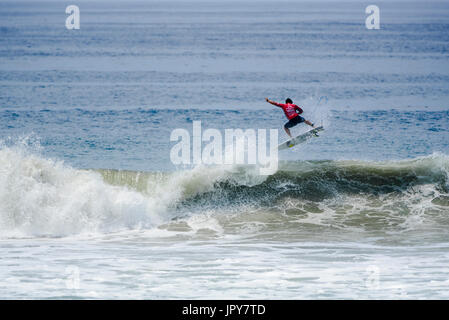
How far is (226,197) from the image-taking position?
1797 cm

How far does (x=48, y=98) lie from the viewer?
35938 millimetres

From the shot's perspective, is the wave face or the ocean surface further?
the wave face

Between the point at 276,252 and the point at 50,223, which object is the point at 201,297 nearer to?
the point at 276,252

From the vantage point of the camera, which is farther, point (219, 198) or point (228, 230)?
point (219, 198)

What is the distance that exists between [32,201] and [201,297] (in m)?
7.55

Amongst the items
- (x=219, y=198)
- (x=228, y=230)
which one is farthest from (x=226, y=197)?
(x=228, y=230)

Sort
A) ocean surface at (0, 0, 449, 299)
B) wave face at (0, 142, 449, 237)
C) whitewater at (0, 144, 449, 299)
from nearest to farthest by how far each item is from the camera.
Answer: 1. whitewater at (0, 144, 449, 299)
2. ocean surface at (0, 0, 449, 299)
3. wave face at (0, 142, 449, 237)

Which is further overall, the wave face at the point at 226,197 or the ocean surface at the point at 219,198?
the wave face at the point at 226,197

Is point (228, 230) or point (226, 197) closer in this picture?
point (228, 230)

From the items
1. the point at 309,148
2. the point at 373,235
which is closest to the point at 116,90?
the point at 309,148

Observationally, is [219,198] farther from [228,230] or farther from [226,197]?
[228,230]

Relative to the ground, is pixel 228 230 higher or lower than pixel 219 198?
lower

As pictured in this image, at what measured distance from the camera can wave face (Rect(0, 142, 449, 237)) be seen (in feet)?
52.3

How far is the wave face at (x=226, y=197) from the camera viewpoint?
628 inches
